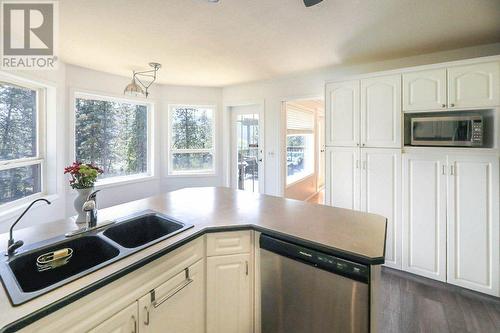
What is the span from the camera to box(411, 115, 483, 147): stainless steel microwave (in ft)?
7.46

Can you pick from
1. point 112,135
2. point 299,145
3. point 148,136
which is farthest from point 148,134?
point 299,145

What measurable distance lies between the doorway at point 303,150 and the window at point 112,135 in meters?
2.60

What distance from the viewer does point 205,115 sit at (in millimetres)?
4855

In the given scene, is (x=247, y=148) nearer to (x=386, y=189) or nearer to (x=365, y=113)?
(x=365, y=113)

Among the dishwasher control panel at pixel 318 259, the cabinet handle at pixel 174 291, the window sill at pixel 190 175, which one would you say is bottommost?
the cabinet handle at pixel 174 291

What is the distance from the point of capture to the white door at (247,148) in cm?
442

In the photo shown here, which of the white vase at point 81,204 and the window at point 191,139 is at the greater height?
the window at point 191,139

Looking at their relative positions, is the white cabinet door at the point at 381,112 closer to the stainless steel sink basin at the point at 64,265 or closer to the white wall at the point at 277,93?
the white wall at the point at 277,93

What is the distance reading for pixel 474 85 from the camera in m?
2.23

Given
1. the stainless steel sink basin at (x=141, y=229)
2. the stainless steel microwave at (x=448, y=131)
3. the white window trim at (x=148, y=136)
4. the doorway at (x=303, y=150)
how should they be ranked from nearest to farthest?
the stainless steel sink basin at (x=141, y=229) → the stainless steel microwave at (x=448, y=131) → the white window trim at (x=148, y=136) → the doorway at (x=303, y=150)

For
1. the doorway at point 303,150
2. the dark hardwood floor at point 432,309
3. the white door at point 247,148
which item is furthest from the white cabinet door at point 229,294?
the white door at point 247,148

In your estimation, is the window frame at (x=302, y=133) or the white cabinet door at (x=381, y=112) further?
the window frame at (x=302, y=133)

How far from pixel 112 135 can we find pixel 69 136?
0.69 metres

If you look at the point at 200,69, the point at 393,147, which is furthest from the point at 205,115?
the point at 393,147
